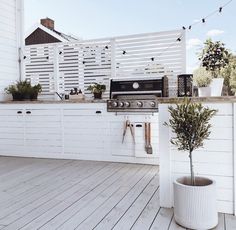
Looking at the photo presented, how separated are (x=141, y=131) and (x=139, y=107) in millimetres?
363

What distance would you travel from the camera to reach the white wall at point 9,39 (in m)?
5.47

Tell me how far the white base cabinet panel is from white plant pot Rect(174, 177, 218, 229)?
2.07 metres

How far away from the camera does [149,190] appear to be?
322 centimetres

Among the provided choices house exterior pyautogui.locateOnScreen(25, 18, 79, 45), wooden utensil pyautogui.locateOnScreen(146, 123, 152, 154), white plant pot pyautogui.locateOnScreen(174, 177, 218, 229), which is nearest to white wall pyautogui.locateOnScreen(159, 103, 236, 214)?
white plant pot pyautogui.locateOnScreen(174, 177, 218, 229)

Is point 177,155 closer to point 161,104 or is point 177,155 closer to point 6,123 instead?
point 161,104

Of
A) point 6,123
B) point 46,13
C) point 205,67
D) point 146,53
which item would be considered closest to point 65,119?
point 6,123

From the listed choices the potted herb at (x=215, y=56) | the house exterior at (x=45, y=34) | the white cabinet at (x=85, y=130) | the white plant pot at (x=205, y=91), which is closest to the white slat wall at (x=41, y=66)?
the white cabinet at (x=85, y=130)

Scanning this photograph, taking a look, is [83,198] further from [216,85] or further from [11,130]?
[11,130]

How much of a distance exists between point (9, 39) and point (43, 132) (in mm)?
2024

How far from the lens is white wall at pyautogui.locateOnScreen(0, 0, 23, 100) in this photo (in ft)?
18.0

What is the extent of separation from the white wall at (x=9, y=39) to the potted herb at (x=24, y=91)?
30 cm

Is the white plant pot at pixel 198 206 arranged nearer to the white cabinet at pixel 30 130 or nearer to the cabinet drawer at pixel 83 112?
the cabinet drawer at pixel 83 112

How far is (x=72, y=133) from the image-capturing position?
4836 mm

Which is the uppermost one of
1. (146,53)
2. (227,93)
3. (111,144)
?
(146,53)
